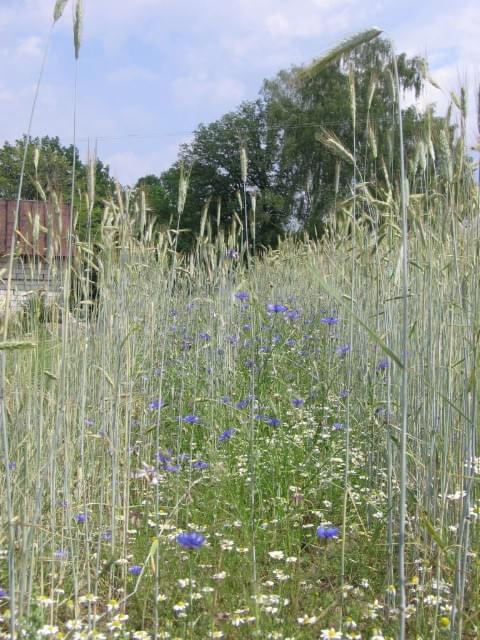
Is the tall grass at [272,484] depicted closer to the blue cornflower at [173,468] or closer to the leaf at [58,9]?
the blue cornflower at [173,468]

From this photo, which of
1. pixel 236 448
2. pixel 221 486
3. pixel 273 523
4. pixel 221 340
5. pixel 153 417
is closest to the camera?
pixel 273 523

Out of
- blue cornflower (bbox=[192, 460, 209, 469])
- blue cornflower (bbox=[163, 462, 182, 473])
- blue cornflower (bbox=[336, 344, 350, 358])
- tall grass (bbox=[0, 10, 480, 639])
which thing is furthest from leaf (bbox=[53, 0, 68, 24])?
blue cornflower (bbox=[336, 344, 350, 358])

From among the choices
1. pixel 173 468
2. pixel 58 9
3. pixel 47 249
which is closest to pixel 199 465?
pixel 173 468

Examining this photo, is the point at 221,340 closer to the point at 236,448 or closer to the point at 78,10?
the point at 236,448

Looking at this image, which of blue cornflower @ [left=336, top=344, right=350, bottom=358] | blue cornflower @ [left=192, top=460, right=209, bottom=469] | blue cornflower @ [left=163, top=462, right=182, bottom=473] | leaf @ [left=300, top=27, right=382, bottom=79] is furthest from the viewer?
blue cornflower @ [left=336, top=344, right=350, bottom=358]

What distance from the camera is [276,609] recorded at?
61.9 inches

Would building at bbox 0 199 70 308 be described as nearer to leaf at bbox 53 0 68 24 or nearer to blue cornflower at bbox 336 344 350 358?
leaf at bbox 53 0 68 24

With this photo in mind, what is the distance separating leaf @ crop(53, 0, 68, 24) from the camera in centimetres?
128

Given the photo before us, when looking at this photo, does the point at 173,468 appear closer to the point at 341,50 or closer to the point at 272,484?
the point at 272,484

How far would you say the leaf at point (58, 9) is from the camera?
1.28m

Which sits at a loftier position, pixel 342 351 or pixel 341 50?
pixel 341 50

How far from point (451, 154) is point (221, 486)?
1338 millimetres

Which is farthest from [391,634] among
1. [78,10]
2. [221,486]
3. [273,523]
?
[78,10]

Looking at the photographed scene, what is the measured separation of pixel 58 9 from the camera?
1294mm
